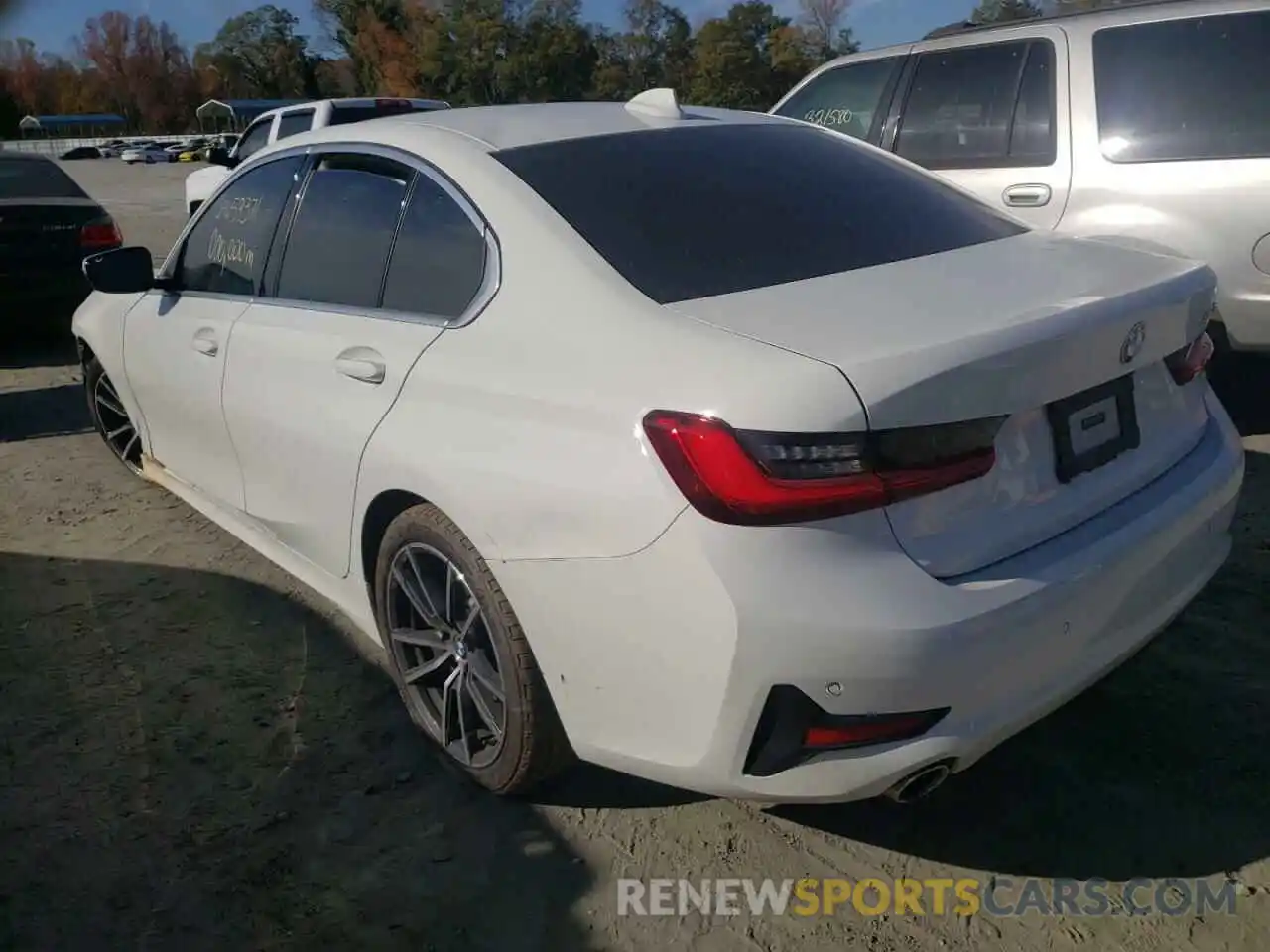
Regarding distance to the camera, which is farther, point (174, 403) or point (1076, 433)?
point (174, 403)

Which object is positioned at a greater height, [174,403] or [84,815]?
[174,403]

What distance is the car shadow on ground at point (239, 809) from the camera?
248 centimetres

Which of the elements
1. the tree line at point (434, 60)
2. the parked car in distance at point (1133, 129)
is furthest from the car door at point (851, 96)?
the tree line at point (434, 60)

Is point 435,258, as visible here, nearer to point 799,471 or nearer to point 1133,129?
point 799,471

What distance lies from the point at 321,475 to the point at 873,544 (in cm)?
164

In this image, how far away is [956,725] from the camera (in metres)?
2.17

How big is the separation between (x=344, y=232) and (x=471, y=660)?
1.34 m

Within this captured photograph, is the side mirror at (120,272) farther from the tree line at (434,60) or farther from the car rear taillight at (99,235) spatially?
the tree line at (434,60)

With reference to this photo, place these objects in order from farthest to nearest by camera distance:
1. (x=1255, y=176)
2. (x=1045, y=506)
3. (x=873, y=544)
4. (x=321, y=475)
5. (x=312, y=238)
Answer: (x=1255, y=176) < (x=312, y=238) < (x=321, y=475) < (x=1045, y=506) < (x=873, y=544)

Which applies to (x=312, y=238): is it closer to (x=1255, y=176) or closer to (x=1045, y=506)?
(x=1045, y=506)

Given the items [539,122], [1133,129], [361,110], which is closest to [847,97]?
[1133,129]

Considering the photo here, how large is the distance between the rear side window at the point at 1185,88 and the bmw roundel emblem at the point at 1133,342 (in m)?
3.14

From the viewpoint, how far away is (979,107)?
5867 millimetres

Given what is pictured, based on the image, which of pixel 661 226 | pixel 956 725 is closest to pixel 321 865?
pixel 956 725
